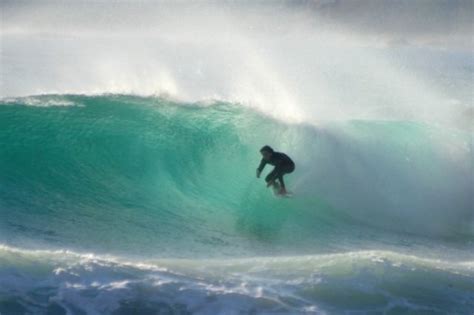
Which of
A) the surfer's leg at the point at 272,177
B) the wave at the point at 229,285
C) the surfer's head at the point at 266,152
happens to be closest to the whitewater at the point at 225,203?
the wave at the point at 229,285

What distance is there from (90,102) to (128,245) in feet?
20.6

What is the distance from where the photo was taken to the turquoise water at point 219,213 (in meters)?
8.07

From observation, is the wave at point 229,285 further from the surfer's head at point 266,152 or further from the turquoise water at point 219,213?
the surfer's head at point 266,152

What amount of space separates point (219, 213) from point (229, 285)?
12.3ft

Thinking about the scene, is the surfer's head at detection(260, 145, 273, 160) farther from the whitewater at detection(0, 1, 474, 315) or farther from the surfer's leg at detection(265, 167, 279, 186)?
the whitewater at detection(0, 1, 474, 315)

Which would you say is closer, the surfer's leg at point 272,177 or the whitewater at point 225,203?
the whitewater at point 225,203

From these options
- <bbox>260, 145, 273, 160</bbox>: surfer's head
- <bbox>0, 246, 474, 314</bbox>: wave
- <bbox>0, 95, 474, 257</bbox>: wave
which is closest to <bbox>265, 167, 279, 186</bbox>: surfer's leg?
<bbox>260, 145, 273, 160</bbox>: surfer's head

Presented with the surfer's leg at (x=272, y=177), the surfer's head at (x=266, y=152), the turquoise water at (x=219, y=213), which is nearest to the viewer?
the turquoise water at (x=219, y=213)

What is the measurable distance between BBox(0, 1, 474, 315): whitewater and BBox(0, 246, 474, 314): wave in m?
0.02

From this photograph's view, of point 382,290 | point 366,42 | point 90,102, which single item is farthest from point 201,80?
point 366,42

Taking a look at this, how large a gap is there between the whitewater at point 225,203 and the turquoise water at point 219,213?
34mm

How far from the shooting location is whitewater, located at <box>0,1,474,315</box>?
8.10 metres

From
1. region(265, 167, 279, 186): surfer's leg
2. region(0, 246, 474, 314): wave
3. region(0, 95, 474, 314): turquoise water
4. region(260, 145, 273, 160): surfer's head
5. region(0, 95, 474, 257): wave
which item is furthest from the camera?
region(265, 167, 279, 186): surfer's leg

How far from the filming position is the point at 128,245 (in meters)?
9.80
